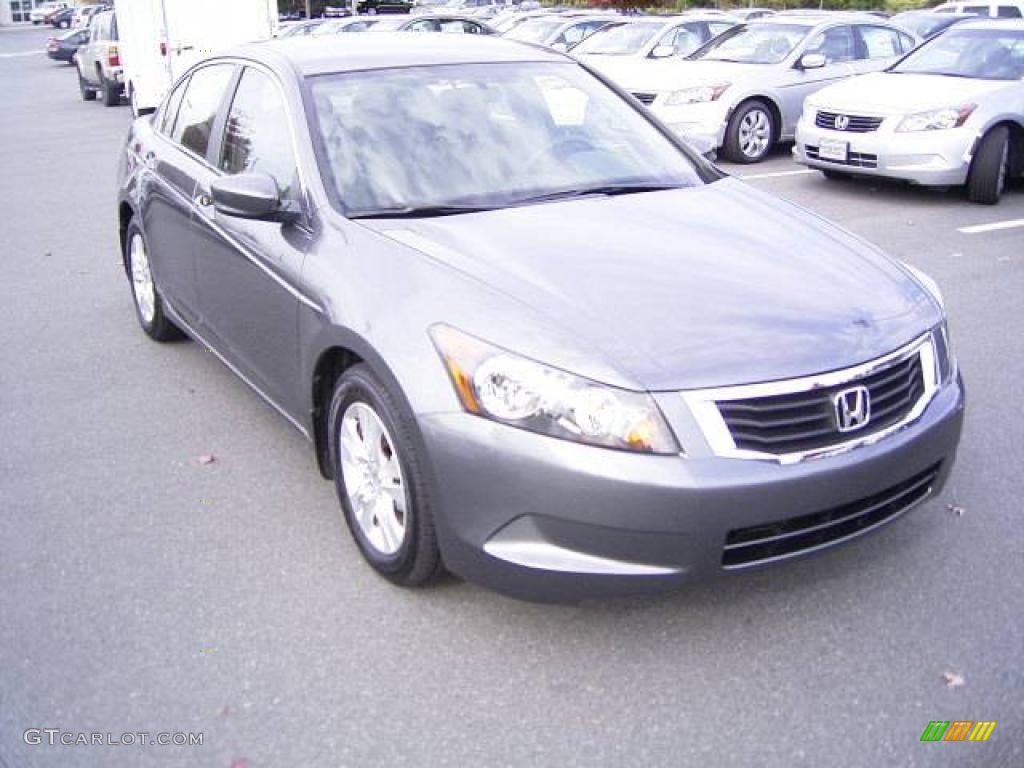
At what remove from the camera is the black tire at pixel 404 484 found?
3.08 metres

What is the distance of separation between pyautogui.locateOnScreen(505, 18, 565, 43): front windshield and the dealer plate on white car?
31.4ft

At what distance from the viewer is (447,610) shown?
3.30 m

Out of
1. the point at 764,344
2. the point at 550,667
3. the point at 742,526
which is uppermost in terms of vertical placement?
the point at 764,344

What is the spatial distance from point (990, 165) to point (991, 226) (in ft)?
2.85

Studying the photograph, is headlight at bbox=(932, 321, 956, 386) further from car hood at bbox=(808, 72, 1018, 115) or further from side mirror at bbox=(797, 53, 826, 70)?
side mirror at bbox=(797, 53, 826, 70)

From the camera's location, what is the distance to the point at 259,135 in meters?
4.30

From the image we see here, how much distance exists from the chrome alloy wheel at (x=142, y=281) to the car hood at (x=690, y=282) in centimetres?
266

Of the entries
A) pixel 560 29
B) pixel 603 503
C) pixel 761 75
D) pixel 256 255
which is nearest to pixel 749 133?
pixel 761 75

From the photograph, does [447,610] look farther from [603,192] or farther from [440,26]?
[440,26]

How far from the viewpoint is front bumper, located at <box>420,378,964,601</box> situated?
2734 millimetres

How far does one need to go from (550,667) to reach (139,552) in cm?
158

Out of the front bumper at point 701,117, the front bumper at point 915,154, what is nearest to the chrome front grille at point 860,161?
the front bumper at point 915,154

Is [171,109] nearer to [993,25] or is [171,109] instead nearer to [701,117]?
[701,117]

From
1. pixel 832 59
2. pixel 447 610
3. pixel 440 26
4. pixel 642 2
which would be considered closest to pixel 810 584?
pixel 447 610
